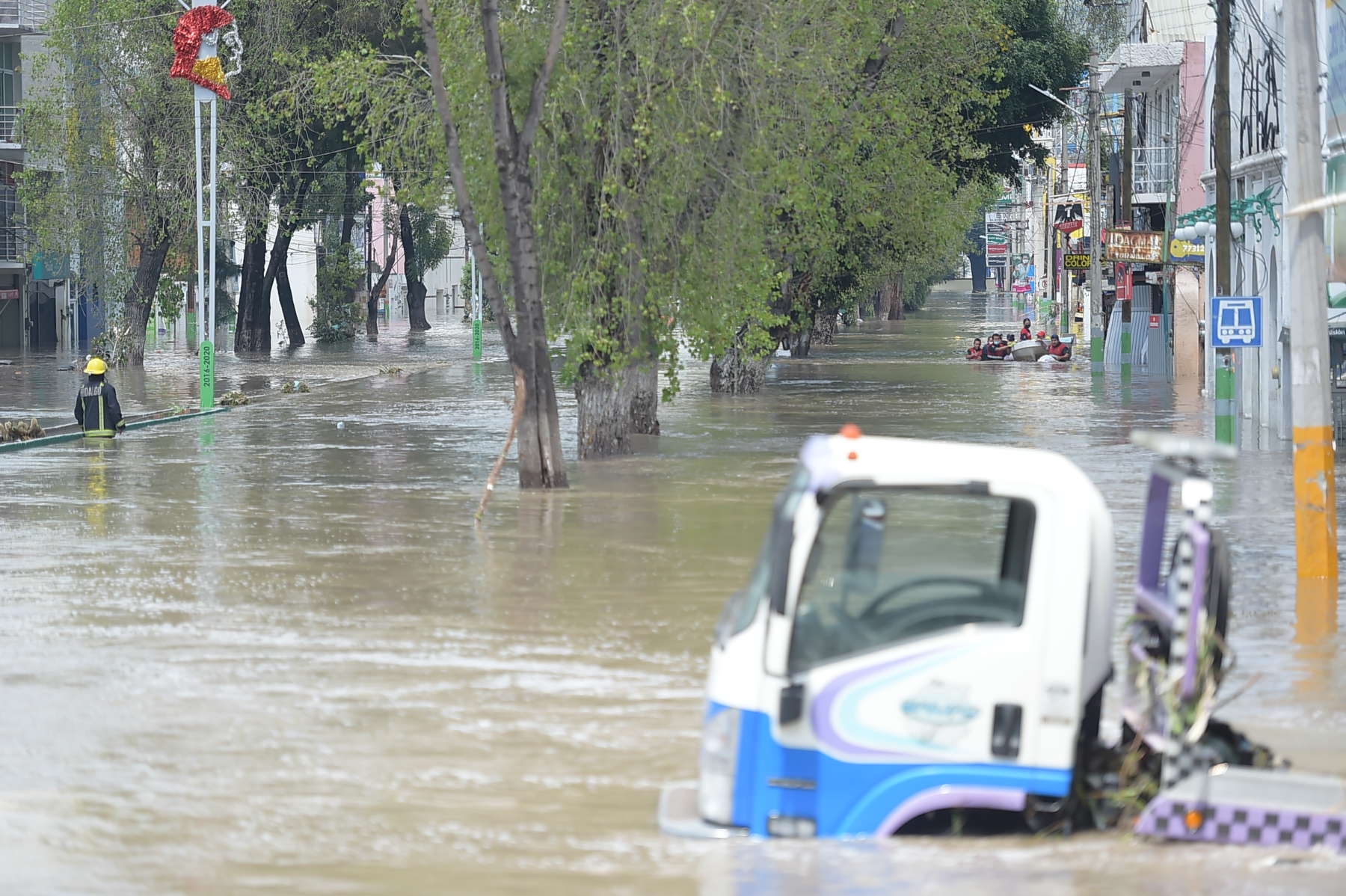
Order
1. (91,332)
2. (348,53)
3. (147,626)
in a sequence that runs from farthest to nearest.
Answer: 1. (91,332)
2. (348,53)
3. (147,626)

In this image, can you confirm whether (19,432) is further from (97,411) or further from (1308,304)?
(1308,304)

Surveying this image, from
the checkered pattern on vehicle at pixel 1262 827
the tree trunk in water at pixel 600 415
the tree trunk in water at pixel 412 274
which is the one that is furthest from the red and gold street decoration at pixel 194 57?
the checkered pattern on vehicle at pixel 1262 827

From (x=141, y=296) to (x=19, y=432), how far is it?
28118 mm

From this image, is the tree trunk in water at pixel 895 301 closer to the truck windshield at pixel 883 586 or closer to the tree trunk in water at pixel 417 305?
the tree trunk in water at pixel 417 305

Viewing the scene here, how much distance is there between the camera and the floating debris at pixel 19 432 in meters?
29.2

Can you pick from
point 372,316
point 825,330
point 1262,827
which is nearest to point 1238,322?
point 1262,827

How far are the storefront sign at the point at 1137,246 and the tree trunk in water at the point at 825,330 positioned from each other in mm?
21865

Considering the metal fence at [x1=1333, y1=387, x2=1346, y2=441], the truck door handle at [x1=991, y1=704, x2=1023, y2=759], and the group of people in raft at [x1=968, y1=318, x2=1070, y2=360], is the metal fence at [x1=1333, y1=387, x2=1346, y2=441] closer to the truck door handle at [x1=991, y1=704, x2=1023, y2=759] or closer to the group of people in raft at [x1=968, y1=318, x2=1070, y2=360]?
the truck door handle at [x1=991, y1=704, x2=1023, y2=759]

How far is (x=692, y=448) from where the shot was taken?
93.6ft

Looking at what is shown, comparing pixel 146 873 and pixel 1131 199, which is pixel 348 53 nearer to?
pixel 146 873

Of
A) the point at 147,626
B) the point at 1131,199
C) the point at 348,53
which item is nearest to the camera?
the point at 147,626

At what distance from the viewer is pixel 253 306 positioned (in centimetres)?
6775

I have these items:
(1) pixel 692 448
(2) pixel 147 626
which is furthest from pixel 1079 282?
(2) pixel 147 626

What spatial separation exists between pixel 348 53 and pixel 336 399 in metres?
18.0
